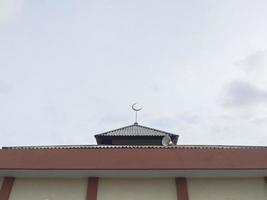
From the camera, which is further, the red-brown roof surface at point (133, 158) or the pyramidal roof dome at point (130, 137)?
the pyramidal roof dome at point (130, 137)

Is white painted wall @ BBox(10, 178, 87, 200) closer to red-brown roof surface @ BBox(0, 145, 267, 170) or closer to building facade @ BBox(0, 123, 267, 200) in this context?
building facade @ BBox(0, 123, 267, 200)

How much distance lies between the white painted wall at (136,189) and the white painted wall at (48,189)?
53 centimetres

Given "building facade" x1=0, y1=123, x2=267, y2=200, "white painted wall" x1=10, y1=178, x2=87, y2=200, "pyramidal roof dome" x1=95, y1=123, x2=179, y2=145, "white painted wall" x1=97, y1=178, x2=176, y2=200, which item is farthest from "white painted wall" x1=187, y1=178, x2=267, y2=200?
"pyramidal roof dome" x1=95, y1=123, x2=179, y2=145

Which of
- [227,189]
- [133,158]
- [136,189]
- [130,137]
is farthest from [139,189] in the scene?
[130,137]

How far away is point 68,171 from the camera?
6.26 m

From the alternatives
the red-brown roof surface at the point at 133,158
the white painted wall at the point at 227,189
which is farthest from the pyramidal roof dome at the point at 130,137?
the red-brown roof surface at the point at 133,158

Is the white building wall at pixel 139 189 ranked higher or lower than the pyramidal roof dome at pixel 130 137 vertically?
lower

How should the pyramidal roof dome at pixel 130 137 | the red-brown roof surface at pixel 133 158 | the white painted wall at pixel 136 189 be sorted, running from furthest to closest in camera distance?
the pyramidal roof dome at pixel 130 137 < the white painted wall at pixel 136 189 < the red-brown roof surface at pixel 133 158

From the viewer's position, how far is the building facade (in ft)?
20.3

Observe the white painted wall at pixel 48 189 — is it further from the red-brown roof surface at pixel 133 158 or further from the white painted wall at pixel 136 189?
the red-brown roof surface at pixel 133 158

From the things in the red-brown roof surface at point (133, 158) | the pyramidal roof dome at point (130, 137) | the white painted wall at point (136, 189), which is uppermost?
the pyramidal roof dome at point (130, 137)

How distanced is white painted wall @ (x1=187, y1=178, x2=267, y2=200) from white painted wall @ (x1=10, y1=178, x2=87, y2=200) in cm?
273

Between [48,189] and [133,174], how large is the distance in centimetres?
A: 215

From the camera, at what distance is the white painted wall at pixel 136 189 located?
640 centimetres
